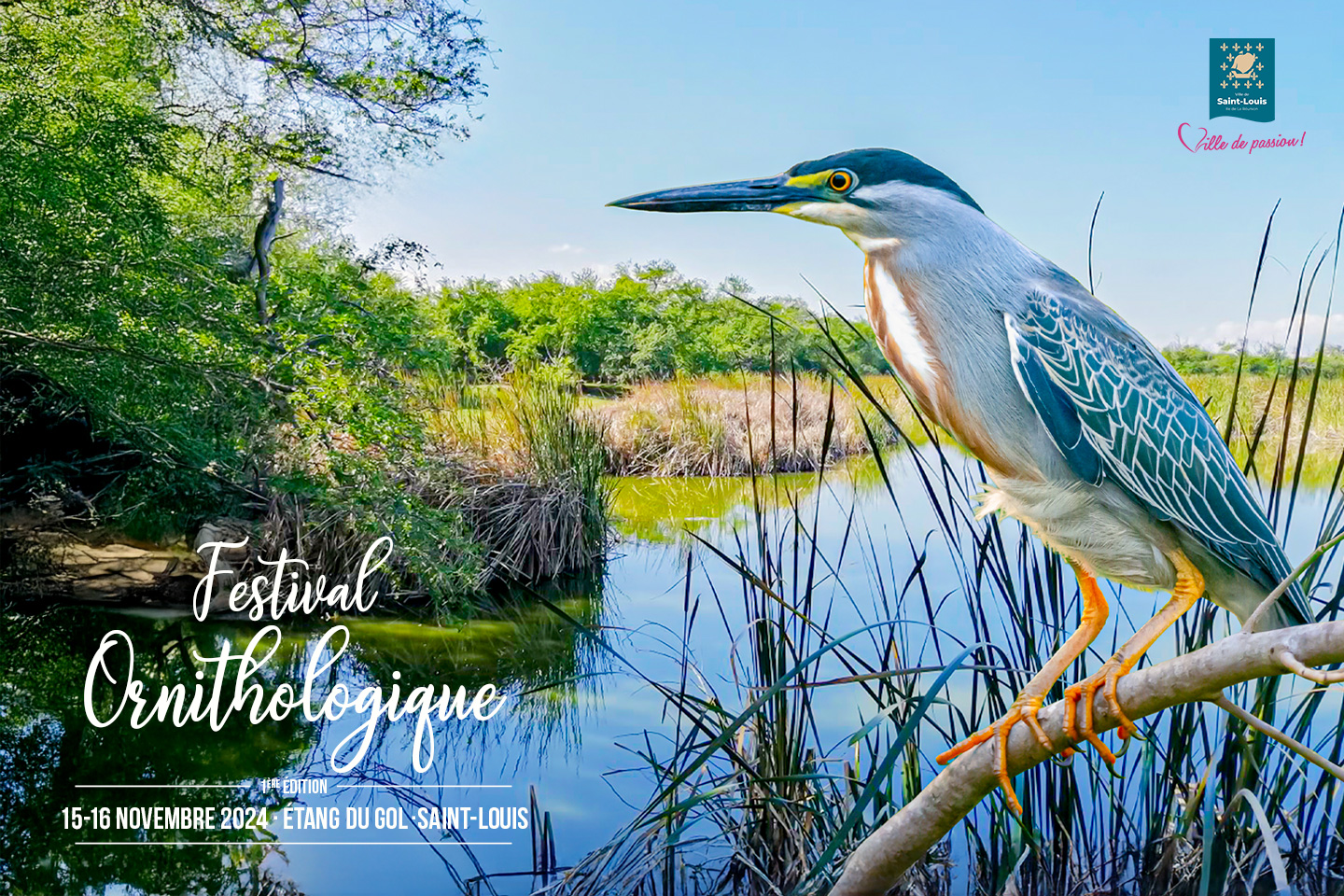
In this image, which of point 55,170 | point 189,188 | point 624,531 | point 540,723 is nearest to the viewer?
point 55,170

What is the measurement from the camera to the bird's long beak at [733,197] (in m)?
1.27

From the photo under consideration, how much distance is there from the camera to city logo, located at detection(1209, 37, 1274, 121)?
2518 millimetres

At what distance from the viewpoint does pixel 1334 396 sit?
3.81m

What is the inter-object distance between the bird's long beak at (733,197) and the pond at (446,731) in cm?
67

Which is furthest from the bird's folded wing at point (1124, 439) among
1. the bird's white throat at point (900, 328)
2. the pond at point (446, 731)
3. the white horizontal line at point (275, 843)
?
the white horizontal line at point (275, 843)

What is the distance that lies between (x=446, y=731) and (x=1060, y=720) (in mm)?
2466

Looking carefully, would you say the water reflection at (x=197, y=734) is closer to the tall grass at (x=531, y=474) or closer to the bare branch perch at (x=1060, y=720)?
the tall grass at (x=531, y=474)

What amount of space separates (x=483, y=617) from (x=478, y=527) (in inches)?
15.5

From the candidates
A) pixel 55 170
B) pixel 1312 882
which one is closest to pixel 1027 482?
pixel 1312 882

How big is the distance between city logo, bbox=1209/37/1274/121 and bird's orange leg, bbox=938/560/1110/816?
6.50ft

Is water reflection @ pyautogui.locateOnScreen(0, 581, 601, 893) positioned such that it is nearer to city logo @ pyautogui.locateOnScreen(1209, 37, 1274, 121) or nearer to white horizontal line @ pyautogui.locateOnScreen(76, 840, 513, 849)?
white horizontal line @ pyautogui.locateOnScreen(76, 840, 513, 849)

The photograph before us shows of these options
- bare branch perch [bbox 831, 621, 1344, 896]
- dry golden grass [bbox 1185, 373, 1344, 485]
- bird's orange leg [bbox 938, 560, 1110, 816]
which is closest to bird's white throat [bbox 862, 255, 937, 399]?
bird's orange leg [bbox 938, 560, 1110, 816]

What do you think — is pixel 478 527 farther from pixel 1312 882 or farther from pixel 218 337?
pixel 1312 882

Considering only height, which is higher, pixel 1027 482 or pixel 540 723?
pixel 1027 482
